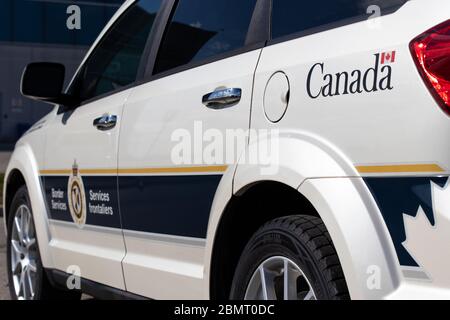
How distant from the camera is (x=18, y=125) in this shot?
1576 inches

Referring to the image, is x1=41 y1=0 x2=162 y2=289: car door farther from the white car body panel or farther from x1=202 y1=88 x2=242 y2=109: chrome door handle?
x1=202 y1=88 x2=242 y2=109: chrome door handle

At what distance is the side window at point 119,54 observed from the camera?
153 inches

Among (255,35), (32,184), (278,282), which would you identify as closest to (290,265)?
(278,282)

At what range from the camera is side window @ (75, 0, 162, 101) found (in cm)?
388

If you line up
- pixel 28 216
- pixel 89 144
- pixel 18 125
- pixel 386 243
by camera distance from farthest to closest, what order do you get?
pixel 18 125, pixel 28 216, pixel 89 144, pixel 386 243

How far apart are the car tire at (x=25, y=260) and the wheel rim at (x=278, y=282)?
7.49 ft

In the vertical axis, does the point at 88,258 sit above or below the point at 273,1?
below

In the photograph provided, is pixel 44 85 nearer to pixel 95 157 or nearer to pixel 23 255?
pixel 95 157

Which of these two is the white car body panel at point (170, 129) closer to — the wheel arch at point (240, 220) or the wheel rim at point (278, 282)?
the wheel arch at point (240, 220)

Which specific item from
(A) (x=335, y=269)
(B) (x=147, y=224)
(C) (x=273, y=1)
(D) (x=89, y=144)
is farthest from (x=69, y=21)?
(A) (x=335, y=269)

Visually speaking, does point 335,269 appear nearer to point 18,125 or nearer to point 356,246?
point 356,246
